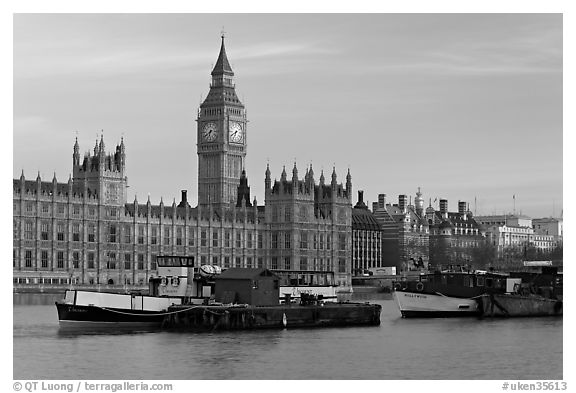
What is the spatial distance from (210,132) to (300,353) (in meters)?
121

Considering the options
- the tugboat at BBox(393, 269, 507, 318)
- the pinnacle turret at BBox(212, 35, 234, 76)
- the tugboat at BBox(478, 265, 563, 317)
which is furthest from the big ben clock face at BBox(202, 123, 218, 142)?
the tugboat at BBox(393, 269, 507, 318)

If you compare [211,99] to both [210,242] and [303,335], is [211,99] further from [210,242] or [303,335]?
[303,335]

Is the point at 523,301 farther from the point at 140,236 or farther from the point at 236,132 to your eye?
the point at 236,132

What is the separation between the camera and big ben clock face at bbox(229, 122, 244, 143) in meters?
184

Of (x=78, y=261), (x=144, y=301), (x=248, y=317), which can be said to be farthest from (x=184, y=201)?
(x=248, y=317)

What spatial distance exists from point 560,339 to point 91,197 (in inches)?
3372

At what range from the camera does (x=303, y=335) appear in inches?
2977

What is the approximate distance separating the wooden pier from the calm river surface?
2230 millimetres

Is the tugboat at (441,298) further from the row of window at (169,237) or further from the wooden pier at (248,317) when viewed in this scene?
the row of window at (169,237)

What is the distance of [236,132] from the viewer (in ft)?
606

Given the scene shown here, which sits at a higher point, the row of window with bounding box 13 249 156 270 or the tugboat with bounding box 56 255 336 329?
the row of window with bounding box 13 249 156 270

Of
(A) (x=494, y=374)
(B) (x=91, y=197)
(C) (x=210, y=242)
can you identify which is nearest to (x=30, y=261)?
(B) (x=91, y=197)

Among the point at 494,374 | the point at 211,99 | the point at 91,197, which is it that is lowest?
the point at 494,374

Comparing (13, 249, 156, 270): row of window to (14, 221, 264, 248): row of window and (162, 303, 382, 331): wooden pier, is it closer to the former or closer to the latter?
(14, 221, 264, 248): row of window
